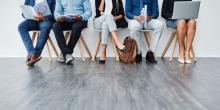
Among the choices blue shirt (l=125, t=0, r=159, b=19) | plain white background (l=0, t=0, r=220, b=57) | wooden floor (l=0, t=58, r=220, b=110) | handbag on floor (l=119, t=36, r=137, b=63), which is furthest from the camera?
plain white background (l=0, t=0, r=220, b=57)

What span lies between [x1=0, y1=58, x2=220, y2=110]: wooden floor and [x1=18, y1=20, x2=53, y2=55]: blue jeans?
0.58 metres

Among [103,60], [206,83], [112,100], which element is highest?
[112,100]

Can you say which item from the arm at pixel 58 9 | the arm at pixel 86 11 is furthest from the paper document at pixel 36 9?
the arm at pixel 86 11

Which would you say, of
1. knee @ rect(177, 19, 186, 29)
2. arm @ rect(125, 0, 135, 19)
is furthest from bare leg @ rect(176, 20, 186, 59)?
arm @ rect(125, 0, 135, 19)

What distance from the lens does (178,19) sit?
4523mm

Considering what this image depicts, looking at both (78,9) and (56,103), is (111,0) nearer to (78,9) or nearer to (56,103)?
(78,9)

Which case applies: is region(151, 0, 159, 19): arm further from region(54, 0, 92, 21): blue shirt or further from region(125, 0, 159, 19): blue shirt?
region(54, 0, 92, 21): blue shirt

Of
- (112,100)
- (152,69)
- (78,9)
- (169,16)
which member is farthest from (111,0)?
(112,100)

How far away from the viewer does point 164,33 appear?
523 cm

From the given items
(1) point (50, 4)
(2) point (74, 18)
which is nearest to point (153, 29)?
(2) point (74, 18)

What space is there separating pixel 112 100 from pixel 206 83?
1.01m

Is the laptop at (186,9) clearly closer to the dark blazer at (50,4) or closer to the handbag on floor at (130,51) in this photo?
the handbag on floor at (130,51)

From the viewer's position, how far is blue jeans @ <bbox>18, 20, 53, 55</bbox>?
14.1 ft

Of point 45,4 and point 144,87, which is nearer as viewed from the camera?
point 144,87
